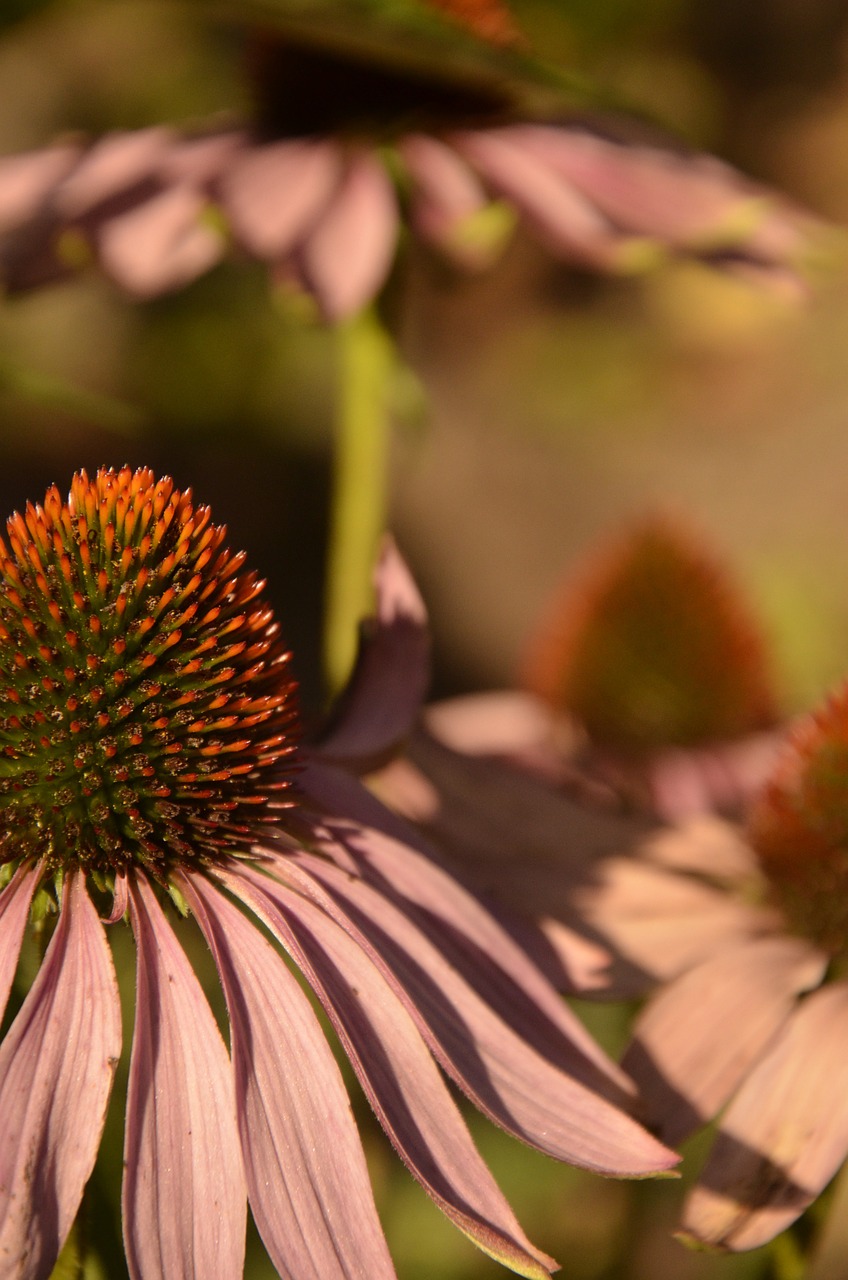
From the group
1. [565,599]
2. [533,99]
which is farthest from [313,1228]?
[565,599]

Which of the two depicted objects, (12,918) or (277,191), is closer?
(12,918)

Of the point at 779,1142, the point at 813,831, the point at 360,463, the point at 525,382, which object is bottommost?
the point at 779,1142

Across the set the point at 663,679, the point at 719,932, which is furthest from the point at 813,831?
the point at 663,679

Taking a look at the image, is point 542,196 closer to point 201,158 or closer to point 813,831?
point 201,158

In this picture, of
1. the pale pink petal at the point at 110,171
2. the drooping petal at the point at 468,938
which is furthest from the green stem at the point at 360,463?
the drooping petal at the point at 468,938

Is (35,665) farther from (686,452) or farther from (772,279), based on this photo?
(686,452)

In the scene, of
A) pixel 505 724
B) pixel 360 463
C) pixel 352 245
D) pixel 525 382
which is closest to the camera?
pixel 352 245

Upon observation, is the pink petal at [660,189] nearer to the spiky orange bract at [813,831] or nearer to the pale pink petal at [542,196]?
the pale pink petal at [542,196]
